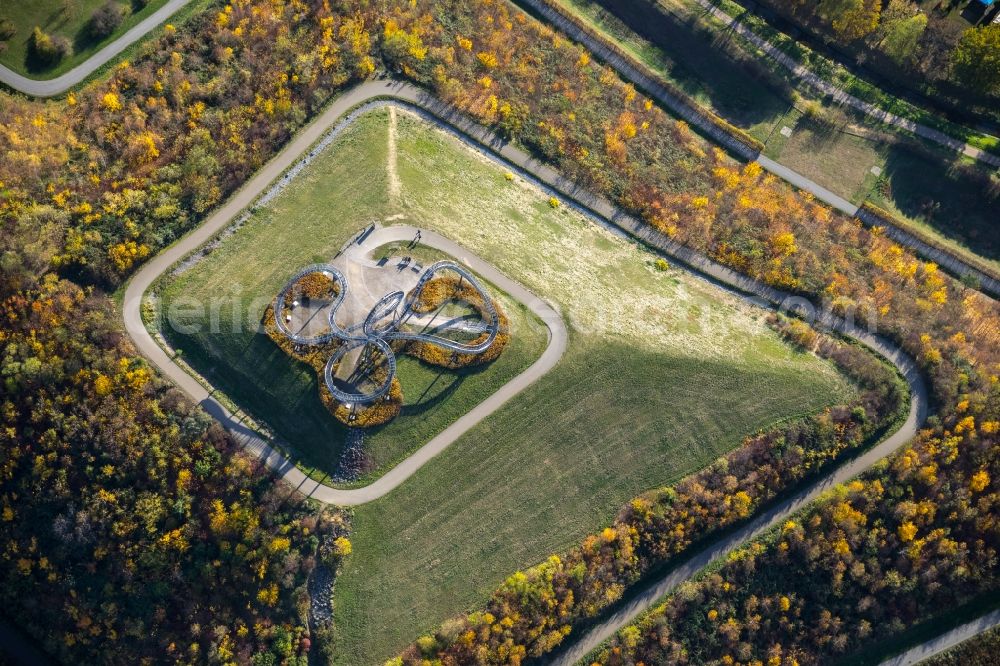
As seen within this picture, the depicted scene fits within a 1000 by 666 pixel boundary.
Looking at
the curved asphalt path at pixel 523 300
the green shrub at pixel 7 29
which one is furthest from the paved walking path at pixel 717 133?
the green shrub at pixel 7 29

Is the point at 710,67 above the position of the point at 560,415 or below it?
above

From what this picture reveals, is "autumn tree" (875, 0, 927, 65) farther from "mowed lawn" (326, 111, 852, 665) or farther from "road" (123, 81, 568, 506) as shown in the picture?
"road" (123, 81, 568, 506)

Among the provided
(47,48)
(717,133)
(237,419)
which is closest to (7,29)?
(47,48)

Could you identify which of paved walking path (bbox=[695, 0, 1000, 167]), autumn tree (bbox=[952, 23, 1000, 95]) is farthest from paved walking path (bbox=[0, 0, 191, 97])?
autumn tree (bbox=[952, 23, 1000, 95])

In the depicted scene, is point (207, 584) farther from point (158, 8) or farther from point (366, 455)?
point (158, 8)

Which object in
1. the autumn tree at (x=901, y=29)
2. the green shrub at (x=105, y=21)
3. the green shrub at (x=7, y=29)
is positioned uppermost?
the autumn tree at (x=901, y=29)

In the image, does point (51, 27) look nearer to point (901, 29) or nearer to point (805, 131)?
point (805, 131)

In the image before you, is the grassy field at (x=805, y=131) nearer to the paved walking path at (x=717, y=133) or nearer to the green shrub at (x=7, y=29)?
the paved walking path at (x=717, y=133)
